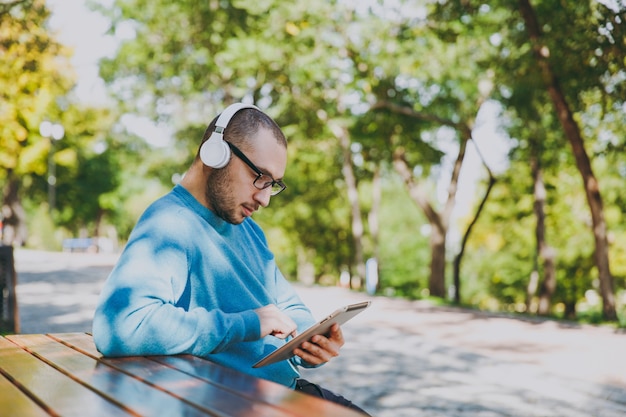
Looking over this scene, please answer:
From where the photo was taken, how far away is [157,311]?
6.12ft

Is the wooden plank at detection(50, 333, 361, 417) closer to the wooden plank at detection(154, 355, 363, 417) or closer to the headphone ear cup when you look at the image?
the wooden plank at detection(154, 355, 363, 417)

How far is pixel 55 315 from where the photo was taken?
32.2ft

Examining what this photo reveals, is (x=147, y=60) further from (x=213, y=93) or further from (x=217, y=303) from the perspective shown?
(x=217, y=303)

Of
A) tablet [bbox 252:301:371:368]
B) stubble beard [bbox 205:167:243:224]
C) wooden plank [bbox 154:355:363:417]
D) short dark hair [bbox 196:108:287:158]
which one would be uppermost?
short dark hair [bbox 196:108:287:158]

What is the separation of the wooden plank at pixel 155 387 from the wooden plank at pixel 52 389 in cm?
4

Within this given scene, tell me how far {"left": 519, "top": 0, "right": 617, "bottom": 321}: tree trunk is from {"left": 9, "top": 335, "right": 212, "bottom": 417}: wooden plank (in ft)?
37.4

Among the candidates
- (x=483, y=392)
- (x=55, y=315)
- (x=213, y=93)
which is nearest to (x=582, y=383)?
(x=483, y=392)

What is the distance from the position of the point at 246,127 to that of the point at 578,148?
12063 millimetres

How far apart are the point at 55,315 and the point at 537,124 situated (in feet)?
44.8

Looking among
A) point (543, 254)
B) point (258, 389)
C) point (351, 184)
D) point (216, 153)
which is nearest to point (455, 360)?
point (216, 153)

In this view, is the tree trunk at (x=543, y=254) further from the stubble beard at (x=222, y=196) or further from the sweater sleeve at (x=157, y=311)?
the sweater sleeve at (x=157, y=311)

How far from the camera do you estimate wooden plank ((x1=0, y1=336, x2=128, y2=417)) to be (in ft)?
4.65

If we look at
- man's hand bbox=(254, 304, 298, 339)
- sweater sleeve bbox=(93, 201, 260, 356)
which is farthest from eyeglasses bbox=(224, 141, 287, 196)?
man's hand bbox=(254, 304, 298, 339)

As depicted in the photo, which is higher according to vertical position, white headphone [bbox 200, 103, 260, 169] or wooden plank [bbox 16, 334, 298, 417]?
white headphone [bbox 200, 103, 260, 169]
